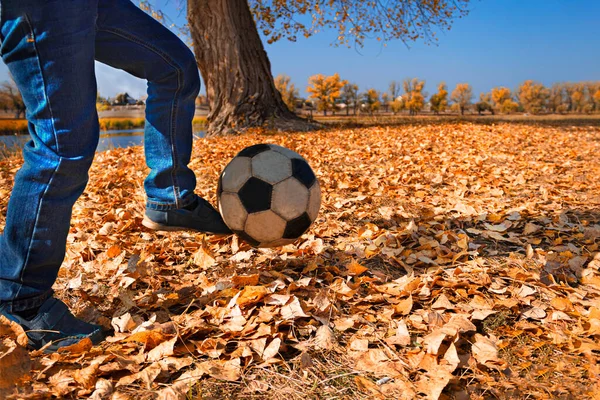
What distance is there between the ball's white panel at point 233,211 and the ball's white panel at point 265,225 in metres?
0.04

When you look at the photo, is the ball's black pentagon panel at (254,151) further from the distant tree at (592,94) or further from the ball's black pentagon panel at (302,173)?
the distant tree at (592,94)

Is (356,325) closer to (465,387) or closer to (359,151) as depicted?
(465,387)

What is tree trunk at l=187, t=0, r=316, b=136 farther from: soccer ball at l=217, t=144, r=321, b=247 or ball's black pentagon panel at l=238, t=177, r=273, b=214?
ball's black pentagon panel at l=238, t=177, r=273, b=214

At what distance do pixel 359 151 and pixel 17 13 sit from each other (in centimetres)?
578

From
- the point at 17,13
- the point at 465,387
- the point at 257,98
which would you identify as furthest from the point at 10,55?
the point at 257,98

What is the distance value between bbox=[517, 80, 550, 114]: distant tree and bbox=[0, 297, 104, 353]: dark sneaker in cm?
8014

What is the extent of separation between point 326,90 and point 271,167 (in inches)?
2657

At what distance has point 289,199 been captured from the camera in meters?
2.46

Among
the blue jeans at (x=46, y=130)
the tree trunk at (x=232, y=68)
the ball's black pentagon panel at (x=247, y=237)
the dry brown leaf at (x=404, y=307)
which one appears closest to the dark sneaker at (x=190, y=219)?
the ball's black pentagon panel at (x=247, y=237)

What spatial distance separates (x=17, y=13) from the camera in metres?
1.55

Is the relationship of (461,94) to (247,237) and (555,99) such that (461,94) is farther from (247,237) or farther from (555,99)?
(247,237)

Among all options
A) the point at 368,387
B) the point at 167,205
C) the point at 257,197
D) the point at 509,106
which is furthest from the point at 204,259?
the point at 509,106

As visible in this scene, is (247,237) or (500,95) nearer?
(247,237)

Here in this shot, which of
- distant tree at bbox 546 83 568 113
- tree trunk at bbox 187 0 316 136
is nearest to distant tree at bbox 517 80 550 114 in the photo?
distant tree at bbox 546 83 568 113
